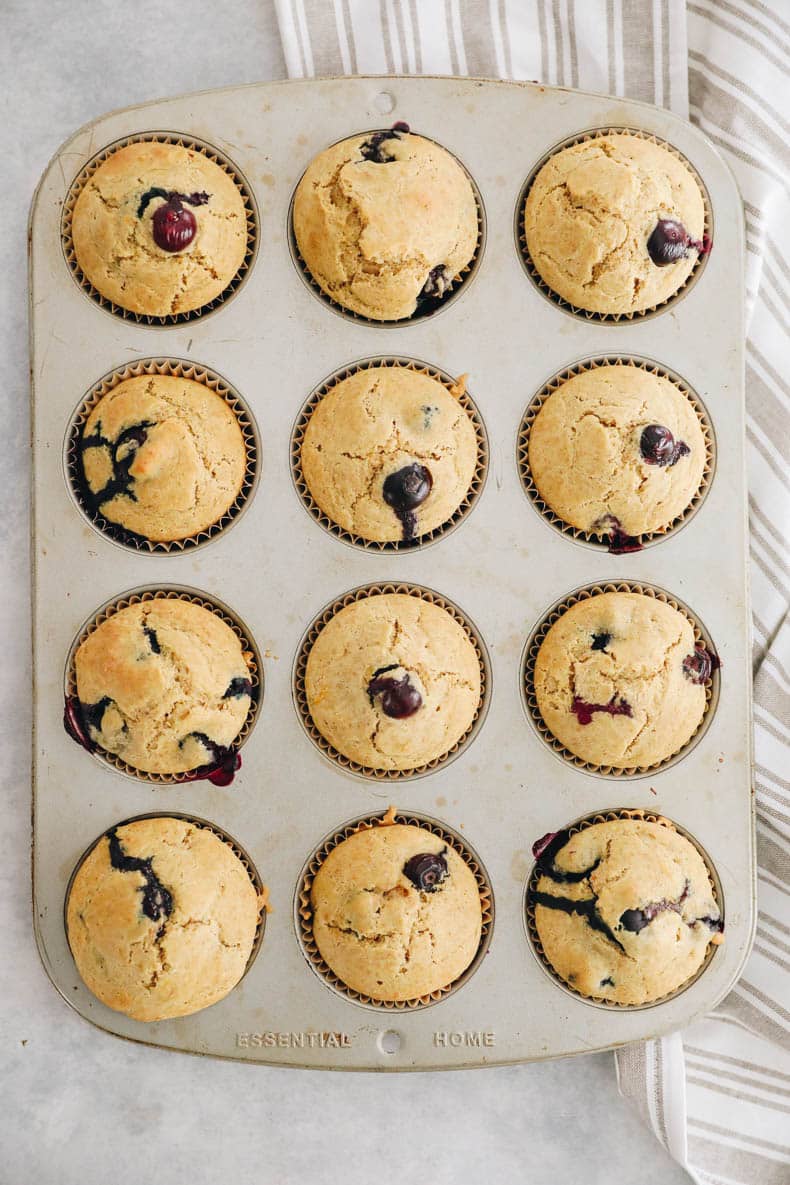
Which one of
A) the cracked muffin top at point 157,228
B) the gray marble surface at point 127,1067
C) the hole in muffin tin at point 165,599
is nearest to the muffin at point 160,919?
the hole in muffin tin at point 165,599

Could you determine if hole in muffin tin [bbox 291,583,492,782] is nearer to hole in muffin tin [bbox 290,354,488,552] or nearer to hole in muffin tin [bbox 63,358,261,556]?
hole in muffin tin [bbox 290,354,488,552]

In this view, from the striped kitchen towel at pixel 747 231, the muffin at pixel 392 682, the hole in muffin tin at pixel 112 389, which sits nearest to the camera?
the muffin at pixel 392 682

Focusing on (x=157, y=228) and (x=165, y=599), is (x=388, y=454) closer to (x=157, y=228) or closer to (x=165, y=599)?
(x=165, y=599)

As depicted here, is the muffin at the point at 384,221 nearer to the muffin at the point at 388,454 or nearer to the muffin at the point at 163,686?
the muffin at the point at 388,454

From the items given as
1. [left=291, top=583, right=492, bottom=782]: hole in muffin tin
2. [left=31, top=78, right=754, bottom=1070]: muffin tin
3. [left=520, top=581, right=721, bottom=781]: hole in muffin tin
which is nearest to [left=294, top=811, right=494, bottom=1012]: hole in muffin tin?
[left=31, top=78, right=754, bottom=1070]: muffin tin

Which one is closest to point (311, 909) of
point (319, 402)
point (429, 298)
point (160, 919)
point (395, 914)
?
point (395, 914)

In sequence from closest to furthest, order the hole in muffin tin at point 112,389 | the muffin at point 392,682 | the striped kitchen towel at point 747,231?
the muffin at point 392,682 → the hole in muffin tin at point 112,389 → the striped kitchen towel at point 747,231
